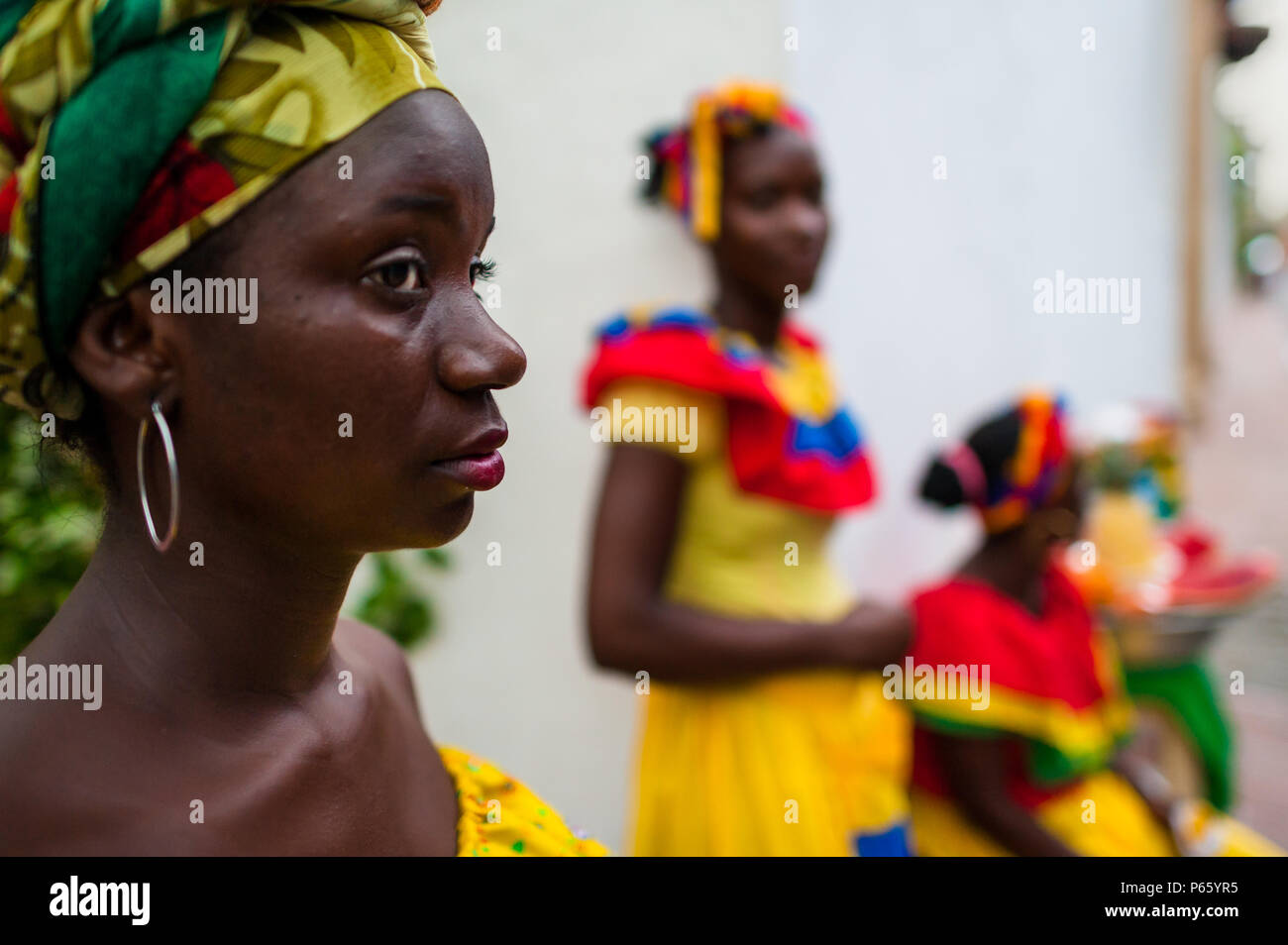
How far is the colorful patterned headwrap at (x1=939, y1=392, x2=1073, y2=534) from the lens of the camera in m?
2.87

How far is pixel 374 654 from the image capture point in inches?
56.6

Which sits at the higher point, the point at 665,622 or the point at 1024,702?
the point at 665,622

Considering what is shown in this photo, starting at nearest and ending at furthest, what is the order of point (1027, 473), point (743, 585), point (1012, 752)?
point (743, 585) → point (1012, 752) → point (1027, 473)

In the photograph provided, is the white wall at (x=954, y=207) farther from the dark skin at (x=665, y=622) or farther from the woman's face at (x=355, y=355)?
the woman's face at (x=355, y=355)

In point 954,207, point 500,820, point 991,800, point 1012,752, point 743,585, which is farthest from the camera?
point 954,207

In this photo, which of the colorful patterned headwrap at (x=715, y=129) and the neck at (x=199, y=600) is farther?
the colorful patterned headwrap at (x=715, y=129)

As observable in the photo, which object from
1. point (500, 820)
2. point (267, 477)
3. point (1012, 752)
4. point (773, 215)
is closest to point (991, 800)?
point (1012, 752)

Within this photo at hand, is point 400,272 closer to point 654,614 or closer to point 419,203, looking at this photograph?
point 419,203

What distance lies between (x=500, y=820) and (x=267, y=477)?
1.78 ft

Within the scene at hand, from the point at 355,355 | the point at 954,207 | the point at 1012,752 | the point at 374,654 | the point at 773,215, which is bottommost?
the point at 1012,752

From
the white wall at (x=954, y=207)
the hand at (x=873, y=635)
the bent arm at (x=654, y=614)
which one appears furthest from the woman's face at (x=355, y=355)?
the white wall at (x=954, y=207)

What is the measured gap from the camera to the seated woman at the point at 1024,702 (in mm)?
2627

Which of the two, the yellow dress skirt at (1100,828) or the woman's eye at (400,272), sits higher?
the woman's eye at (400,272)

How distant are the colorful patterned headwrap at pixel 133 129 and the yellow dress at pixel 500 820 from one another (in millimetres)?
672
